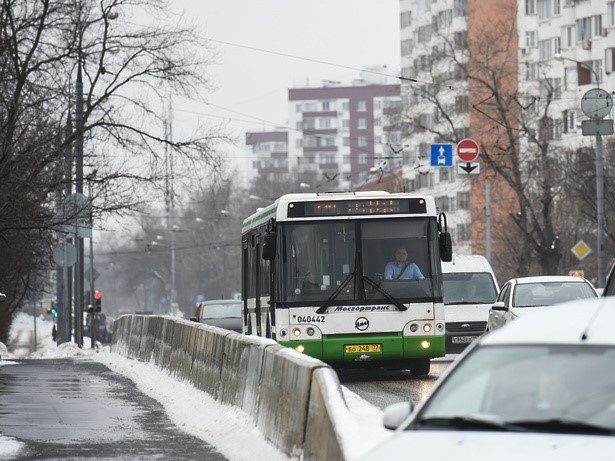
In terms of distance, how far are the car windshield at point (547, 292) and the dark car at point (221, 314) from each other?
43.8 feet

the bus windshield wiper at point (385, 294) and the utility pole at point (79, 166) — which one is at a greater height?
the utility pole at point (79, 166)

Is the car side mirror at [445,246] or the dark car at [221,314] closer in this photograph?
the car side mirror at [445,246]

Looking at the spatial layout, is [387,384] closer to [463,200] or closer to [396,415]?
[396,415]

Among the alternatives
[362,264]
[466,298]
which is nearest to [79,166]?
[466,298]

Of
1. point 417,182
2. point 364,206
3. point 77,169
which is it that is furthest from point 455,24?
point 364,206

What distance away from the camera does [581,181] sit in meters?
61.4

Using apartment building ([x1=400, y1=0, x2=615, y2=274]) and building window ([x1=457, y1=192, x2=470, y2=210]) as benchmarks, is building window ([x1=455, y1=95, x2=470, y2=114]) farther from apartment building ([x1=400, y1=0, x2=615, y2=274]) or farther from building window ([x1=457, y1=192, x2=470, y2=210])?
building window ([x1=457, y1=192, x2=470, y2=210])

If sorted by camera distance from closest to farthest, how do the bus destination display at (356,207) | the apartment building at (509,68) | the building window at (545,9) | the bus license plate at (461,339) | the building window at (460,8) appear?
the bus destination display at (356,207) → the bus license plate at (461,339) → the apartment building at (509,68) → the building window at (545,9) → the building window at (460,8)

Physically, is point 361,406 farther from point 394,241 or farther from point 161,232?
point 161,232

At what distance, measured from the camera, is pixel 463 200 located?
122 metres

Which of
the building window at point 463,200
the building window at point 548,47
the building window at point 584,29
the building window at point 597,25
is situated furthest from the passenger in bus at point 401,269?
the building window at point 463,200

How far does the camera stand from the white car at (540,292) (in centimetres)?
2475

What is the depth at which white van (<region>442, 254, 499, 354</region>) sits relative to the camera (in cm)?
2967

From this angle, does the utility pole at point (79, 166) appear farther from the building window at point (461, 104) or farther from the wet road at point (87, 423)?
the building window at point (461, 104)
